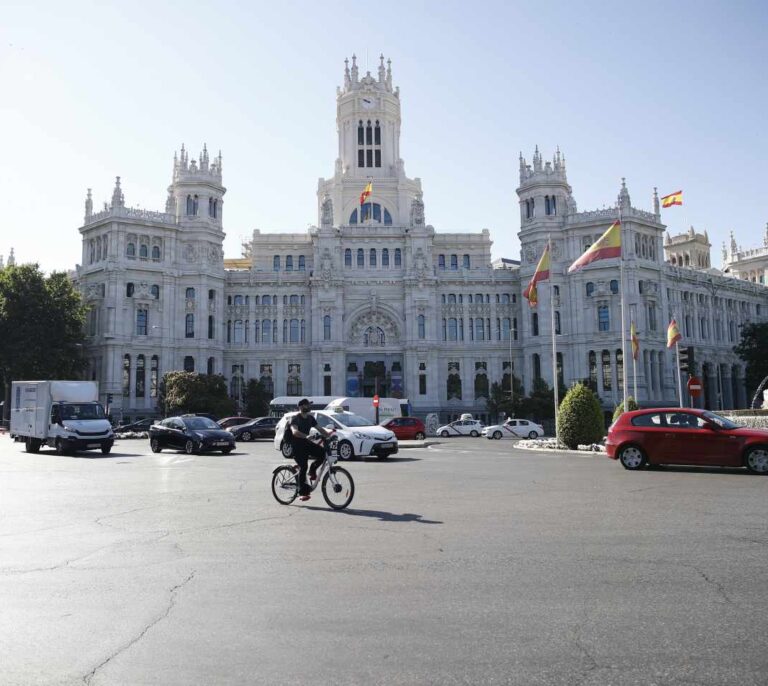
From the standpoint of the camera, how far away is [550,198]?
76.2 m

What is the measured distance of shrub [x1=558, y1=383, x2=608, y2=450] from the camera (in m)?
30.7

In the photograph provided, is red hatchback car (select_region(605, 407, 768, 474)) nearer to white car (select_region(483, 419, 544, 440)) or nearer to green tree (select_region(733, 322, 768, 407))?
white car (select_region(483, 419, 544, 440))

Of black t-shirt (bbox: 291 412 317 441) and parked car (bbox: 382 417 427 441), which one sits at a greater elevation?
black t-shirt (bbox: 291 412 317 441)

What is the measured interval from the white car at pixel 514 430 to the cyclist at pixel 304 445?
3778 centimetres

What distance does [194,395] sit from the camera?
194 feet

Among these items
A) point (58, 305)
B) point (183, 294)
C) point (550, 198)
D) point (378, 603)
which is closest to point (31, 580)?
point (378, 603)

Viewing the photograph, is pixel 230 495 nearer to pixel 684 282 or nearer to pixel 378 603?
pixel 378 603

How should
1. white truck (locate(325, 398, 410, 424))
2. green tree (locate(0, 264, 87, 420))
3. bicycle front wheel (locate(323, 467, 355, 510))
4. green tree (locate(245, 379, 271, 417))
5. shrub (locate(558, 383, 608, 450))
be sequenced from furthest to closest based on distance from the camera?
green tree (locate(245, 379, 271, 417)) < green tree (locate(0, 264, 87, 420)) < white truck (locate(325, 398, 410, 424)) < shrub (locate(558, 383, 608, 450)) < bicycle front wheel (locate(323, 467, 355, 510))

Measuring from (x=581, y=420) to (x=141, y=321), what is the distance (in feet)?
175

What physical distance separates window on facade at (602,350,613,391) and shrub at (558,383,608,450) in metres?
42.6

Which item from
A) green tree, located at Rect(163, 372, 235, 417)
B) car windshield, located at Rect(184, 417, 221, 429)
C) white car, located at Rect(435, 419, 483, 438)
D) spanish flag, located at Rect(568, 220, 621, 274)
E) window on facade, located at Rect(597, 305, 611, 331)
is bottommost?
white car, located at Rect(435, 419, 483, 438)

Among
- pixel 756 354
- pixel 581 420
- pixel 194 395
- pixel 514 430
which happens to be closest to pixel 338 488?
pixel 581 420

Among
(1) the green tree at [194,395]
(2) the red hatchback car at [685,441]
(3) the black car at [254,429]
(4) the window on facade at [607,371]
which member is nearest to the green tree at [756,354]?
(4) the window on facade at [607,371]

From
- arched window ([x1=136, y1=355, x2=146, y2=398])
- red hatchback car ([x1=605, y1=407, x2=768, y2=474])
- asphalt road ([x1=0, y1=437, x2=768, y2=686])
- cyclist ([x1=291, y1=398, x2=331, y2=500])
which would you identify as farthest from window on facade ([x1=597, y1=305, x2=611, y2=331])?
cyclist ([x1=291, y1=398, x2=331, y2=500])
